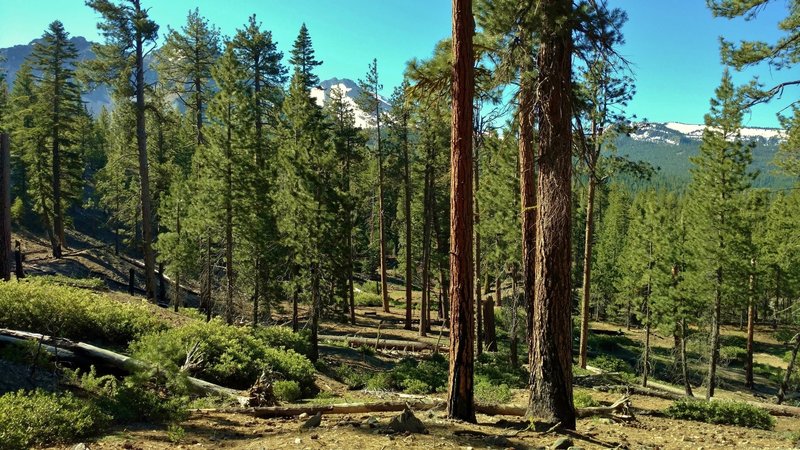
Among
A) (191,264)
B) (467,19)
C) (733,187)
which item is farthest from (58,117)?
(733,187)

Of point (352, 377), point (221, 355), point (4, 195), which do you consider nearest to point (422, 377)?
point (352, 377)

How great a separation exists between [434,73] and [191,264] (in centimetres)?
2321

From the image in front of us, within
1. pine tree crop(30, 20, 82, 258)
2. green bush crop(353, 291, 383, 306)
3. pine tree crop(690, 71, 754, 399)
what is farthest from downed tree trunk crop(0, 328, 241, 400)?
green bush crop(353, 291, 383, 306)

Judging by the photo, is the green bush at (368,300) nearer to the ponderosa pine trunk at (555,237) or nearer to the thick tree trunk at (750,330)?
the thick tree trunk at (750,330)

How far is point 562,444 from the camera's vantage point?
6.45 m

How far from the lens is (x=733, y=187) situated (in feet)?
78.1

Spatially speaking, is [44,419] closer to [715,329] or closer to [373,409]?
[373,409]

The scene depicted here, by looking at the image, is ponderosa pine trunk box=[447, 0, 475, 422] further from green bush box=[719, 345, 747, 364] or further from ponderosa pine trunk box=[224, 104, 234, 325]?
green bush box=[719, 345, 747, 364]

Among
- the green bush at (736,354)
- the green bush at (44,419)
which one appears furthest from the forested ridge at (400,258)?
the green bush at (736,354)

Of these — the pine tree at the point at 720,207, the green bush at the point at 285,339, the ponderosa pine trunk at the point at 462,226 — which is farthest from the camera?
the pine tree at the point at 720,207

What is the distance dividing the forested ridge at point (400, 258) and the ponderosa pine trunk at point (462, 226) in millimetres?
35

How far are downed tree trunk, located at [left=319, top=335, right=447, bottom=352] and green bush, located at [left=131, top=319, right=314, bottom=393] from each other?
36.3 ft

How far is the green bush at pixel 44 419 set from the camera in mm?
5590

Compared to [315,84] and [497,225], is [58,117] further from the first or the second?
[497,225]
